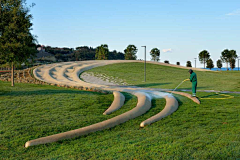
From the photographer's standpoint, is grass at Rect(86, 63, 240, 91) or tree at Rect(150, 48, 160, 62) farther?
tree at Rect(150, 48, 160, 62)

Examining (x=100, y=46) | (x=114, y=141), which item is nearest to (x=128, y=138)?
(x=114, y=141)

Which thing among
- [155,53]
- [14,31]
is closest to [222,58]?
[155,53]

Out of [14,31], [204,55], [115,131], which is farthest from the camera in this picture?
[204,55]

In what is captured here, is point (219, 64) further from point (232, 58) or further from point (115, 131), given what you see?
point (115, 131)

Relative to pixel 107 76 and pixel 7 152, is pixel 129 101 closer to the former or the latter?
pixel 7 152

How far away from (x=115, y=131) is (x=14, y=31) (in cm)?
1489

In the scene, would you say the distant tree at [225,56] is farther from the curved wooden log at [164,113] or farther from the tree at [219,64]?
the curved wooden log at [164,113]

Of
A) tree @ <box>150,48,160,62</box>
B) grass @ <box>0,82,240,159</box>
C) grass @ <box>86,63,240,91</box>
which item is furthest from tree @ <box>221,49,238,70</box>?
grass @ <box>0,82,240,159</box>

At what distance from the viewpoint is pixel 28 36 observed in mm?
20453

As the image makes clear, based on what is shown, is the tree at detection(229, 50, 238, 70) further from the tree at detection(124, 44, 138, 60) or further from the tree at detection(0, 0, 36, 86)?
the tree at detection(0, 0, 36, 86)

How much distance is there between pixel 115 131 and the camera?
941 centimetres

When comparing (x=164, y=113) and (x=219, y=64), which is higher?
(x=219, y=64)

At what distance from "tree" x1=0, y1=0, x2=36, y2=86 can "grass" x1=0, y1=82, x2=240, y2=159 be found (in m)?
6.35

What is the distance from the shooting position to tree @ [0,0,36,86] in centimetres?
1894
